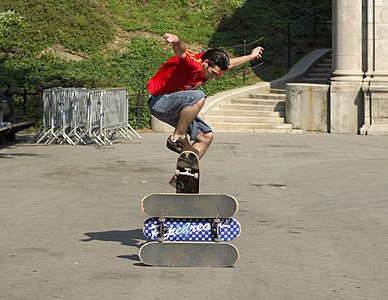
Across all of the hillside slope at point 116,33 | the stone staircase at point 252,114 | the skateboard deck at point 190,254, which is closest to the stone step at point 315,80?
the stone staircase at point 252,114

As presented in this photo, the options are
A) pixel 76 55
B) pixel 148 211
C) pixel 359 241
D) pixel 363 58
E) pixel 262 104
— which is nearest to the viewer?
pixel 148 211

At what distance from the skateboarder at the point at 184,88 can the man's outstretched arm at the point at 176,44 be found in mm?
122

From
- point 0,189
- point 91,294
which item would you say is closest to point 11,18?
point 0,189

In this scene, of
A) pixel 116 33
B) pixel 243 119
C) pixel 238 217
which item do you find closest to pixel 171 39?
pixel 238 217

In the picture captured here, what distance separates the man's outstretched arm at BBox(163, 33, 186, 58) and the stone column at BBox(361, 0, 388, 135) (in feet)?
52.8

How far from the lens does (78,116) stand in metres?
21.6

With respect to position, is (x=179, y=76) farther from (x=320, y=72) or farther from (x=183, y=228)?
(x=320, y=72)

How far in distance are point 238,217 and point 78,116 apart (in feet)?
33.0

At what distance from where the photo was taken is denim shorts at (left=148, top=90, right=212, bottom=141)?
9586 millimetres

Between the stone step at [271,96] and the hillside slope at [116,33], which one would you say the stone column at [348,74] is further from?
the hillside slope at [116,33]

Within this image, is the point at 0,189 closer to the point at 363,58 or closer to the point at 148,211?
the point at 148,211

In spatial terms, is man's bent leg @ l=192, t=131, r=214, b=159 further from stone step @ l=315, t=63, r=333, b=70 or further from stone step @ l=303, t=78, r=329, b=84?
stone step @ l=315, t=63, r=333, b=70

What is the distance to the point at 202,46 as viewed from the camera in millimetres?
34688

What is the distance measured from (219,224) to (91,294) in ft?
4.89
